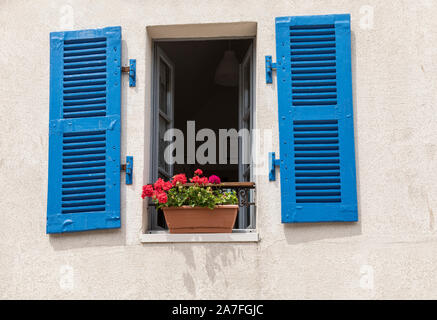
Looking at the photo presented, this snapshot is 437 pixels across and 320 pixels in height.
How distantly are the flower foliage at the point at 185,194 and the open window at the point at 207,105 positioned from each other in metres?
0.14

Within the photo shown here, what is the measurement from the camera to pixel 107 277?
5.34 metres

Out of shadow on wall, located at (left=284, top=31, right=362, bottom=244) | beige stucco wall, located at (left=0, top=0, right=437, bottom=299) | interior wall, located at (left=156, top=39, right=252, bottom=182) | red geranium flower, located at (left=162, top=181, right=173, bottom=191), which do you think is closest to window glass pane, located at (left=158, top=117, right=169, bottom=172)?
beige stucco wall, located at (left=0, top=0, right=437, bottom=299)

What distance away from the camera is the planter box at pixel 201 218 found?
528 cm

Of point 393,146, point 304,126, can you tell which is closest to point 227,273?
point 304,126

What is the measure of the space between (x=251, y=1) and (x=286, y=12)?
33 cm

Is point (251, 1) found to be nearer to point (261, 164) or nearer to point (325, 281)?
point (261, 164)

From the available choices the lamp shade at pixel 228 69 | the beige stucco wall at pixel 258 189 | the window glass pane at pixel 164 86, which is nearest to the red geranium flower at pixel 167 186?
the beige stucco wall at pixel 258 189

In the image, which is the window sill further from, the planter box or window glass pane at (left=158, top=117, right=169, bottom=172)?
window glass pane at (left=158, top=117, right=169, bottom=172)

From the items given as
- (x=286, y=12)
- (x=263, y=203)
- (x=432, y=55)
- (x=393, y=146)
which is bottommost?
(x=263, y=203)

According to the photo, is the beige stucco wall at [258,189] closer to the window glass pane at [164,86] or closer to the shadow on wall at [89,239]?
the shadow on wall at [89,239]

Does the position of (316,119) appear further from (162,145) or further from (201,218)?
(162,145)

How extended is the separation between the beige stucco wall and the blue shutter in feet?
0.36

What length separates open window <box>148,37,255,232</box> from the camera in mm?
5961
